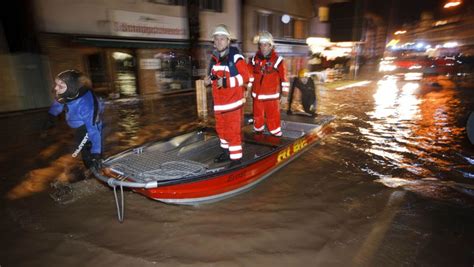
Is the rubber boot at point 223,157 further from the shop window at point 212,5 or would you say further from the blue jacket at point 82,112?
the shop window at point 212,5

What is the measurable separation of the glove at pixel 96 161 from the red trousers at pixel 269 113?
2.76m

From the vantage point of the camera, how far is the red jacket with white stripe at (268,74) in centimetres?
492

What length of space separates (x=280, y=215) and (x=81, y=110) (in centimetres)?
291

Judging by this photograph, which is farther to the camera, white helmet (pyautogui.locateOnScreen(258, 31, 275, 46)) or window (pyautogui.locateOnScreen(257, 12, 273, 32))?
window (pyautogui.locateOnScreen(257, 12, 273, 32))

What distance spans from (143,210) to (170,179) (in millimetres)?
873

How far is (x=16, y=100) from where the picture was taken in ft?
30.7

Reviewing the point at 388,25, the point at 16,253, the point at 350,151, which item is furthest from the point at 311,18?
the point at 16,253

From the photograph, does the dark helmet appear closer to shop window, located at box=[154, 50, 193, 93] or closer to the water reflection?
the water reflection

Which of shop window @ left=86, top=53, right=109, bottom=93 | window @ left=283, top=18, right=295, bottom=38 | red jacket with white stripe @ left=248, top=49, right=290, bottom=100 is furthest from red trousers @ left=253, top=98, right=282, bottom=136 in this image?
window @ left=283, top=18, right=295, bottom=38

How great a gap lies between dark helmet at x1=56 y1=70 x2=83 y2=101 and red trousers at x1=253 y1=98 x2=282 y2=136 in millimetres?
2909

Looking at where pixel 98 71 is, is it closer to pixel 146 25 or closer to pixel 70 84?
pixel 146 25

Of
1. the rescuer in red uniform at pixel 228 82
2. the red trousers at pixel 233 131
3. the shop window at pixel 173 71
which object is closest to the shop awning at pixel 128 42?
the shop window at pixel 173 71

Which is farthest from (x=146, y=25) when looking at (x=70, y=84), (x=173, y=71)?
(x=70, y=84)

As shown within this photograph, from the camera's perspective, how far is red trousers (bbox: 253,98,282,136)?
512 centimetres
